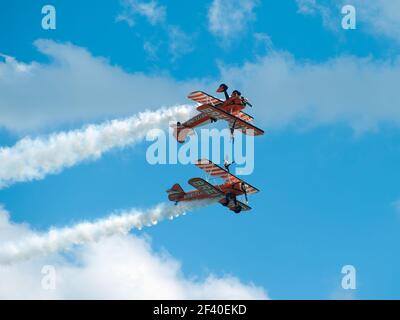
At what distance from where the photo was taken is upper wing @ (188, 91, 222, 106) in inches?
3457

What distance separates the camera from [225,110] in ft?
285

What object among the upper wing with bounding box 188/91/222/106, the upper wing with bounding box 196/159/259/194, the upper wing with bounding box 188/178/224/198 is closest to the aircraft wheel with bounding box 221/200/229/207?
the upper wing with bounding box 188/178/224/198

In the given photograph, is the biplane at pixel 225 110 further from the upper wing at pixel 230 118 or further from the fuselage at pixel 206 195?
the fuselage at pixel 206 195

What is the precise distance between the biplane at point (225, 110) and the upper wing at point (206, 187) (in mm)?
5724

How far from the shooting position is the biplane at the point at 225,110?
86.2 metres

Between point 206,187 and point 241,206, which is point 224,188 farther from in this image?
point 241,206

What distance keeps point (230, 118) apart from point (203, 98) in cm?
319
